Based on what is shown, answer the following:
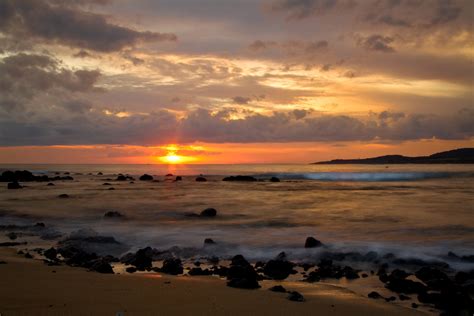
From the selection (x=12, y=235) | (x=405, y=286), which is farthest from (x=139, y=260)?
(x=12, y=235)

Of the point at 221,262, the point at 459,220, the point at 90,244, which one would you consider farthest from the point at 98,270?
the point at 459,220

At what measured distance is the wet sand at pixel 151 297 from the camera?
6070 millimetres

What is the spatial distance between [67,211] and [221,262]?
16278 millimetres

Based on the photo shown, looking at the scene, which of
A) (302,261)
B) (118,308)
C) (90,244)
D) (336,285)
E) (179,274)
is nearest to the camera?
(118,308)

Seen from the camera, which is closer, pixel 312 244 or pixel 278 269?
pixel 278 269

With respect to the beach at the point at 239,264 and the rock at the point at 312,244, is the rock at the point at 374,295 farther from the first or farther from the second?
the rock at the point at 312,244

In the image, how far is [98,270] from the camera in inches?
365

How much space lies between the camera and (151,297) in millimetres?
6883

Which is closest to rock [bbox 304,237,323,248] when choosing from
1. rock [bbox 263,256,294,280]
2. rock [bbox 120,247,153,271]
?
rock [bbox 263,256,294,280]

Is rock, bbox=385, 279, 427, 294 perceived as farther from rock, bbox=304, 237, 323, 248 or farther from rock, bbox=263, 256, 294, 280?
rock, bbox=304, 237, 323, 248

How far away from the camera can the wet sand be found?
6.07 metres

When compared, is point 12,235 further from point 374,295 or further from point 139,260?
point 374,295

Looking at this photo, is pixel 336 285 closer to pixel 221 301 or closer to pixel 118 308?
pixel 221 301

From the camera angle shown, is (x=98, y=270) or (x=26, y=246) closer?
(x=98, y=270)
